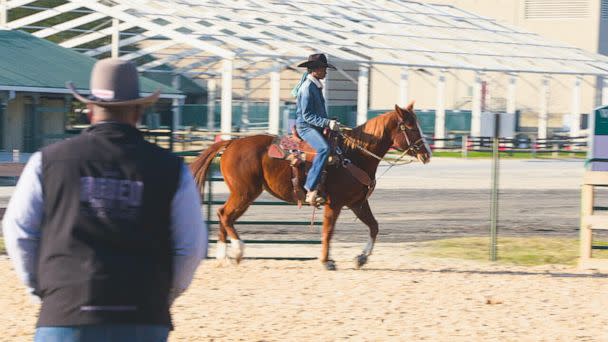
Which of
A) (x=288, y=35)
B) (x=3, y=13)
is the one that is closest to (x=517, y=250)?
(x=288, y=35)

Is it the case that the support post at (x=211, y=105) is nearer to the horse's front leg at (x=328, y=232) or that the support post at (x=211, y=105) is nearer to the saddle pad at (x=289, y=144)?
the saddle pad at (x=289, y=144)

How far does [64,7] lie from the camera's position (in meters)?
36.0

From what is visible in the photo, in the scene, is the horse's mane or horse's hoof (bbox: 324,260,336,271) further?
the horse's mane

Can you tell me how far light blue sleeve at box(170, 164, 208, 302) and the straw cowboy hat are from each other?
325 mm

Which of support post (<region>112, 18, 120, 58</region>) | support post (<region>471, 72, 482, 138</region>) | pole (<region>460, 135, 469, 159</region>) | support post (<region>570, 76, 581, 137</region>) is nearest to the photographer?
support post (<region>112, 18, 120, 58</region>)

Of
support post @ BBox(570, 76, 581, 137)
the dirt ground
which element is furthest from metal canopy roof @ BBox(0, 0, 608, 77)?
the dirt ground

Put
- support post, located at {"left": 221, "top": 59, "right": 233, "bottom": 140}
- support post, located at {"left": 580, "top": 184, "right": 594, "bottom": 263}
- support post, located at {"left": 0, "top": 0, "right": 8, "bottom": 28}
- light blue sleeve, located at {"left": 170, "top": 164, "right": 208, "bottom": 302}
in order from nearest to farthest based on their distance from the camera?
light blue sleeve, located at {"left": 170, "top": 164, "right": 208, "bottom": 302}, support post, located at {"left": 580, "top": 184, "right": 594, "bottom": 263}, support post, located at {"left": 221, "top": 59, "right": 233, "bottom": 140}, support post, located at {"left": 0, "top": 0, "right": 8, "bottom": 28}

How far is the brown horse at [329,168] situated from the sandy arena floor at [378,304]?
0.61 m

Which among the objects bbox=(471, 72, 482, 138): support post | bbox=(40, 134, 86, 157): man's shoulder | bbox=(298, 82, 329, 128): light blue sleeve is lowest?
bbox=(40, 134, 86, 157): man's shoulder

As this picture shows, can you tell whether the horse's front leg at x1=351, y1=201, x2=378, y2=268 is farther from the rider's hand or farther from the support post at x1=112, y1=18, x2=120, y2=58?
the support post at x1=112, y1=18, x2=120, y2=58

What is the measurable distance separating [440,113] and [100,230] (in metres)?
40.0

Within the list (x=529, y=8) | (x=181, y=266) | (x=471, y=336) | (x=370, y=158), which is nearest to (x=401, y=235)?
(x=370, y=158)

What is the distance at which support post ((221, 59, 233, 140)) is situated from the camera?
35.1m

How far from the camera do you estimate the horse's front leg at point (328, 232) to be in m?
13.0
